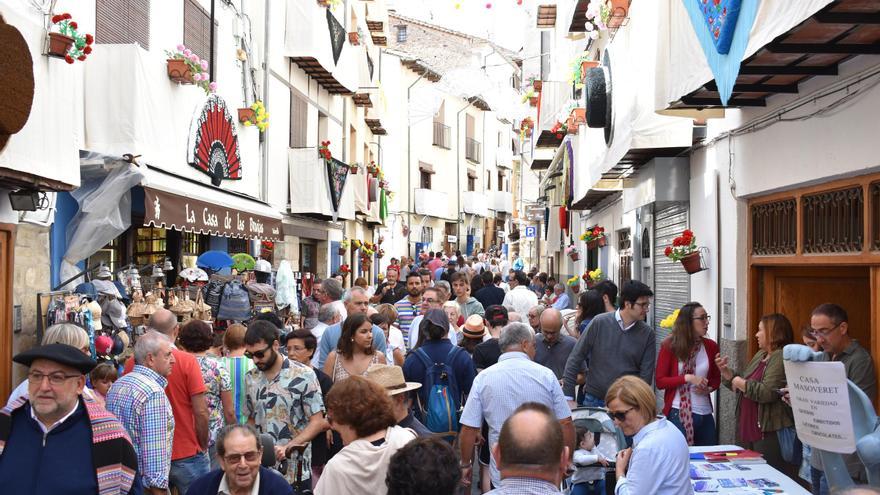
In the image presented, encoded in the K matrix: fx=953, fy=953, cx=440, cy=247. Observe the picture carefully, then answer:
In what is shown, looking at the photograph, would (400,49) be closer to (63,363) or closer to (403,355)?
(403,355)

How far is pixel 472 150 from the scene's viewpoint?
49812 millimetres

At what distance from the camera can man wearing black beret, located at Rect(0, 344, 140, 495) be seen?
4.23 metres

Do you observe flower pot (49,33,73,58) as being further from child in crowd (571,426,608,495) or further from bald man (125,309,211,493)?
child in crowd (571,426,608,495)

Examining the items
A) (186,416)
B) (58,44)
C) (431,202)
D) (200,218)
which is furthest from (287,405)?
(431,202)

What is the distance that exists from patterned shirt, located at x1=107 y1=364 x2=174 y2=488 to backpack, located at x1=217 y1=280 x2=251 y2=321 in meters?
6.43

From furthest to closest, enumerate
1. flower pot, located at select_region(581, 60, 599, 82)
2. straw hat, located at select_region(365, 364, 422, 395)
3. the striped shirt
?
flower pot, located at select_region(581, 60, 599, 82) < the striped shirt < straw hat, located at select_region(365, 364, 422, 395)

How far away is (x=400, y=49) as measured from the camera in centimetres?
4469

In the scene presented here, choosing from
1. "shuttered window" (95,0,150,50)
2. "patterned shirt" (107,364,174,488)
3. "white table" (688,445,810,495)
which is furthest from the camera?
"shuttered window" (95,0,150,50)

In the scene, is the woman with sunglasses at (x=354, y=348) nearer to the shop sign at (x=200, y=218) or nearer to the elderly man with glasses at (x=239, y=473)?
the elderly man with glasses at (x=239, y=473)

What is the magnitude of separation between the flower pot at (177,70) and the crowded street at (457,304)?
0.08 meters

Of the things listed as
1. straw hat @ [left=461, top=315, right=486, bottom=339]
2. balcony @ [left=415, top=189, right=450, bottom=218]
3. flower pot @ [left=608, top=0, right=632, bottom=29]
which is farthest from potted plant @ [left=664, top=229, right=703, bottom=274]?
balcony @ [left=415, top=189, right=450, bottom=218]

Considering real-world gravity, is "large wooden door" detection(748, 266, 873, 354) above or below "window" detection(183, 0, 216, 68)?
below

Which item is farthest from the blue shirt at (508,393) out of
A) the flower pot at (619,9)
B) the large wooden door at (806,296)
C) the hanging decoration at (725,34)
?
the flower pot at (619,9)

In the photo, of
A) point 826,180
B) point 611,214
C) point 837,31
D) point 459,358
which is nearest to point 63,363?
point 459,358
